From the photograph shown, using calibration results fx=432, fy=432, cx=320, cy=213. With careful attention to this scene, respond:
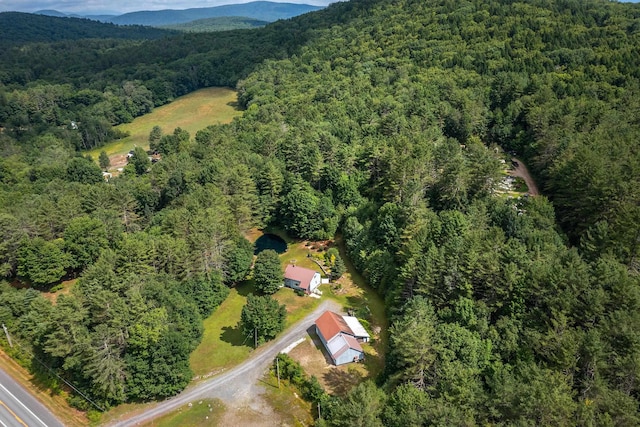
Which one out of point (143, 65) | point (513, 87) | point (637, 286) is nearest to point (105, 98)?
point (143, 65)

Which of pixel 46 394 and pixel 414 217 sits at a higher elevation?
pixel 414 217

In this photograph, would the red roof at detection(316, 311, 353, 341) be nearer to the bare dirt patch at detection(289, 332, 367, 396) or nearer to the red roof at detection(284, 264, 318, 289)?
the bare dirt patch at detection(289, 332, 367, 396)

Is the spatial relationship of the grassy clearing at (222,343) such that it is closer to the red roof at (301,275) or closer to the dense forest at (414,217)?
the dense forest at (414,217)

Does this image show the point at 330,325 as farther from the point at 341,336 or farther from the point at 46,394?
the point at 46,394

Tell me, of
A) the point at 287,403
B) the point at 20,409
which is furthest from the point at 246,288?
the point at 20,409

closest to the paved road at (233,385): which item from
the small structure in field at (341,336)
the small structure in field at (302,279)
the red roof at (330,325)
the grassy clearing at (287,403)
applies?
the grassy clearing at (287,403)

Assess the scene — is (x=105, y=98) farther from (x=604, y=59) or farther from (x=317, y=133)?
(x=604, y=59)

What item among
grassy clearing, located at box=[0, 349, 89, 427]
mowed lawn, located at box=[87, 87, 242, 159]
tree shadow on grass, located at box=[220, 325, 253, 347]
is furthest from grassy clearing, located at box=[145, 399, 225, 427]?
mowed lawn, located at box=[87, 87, 242, 159]
